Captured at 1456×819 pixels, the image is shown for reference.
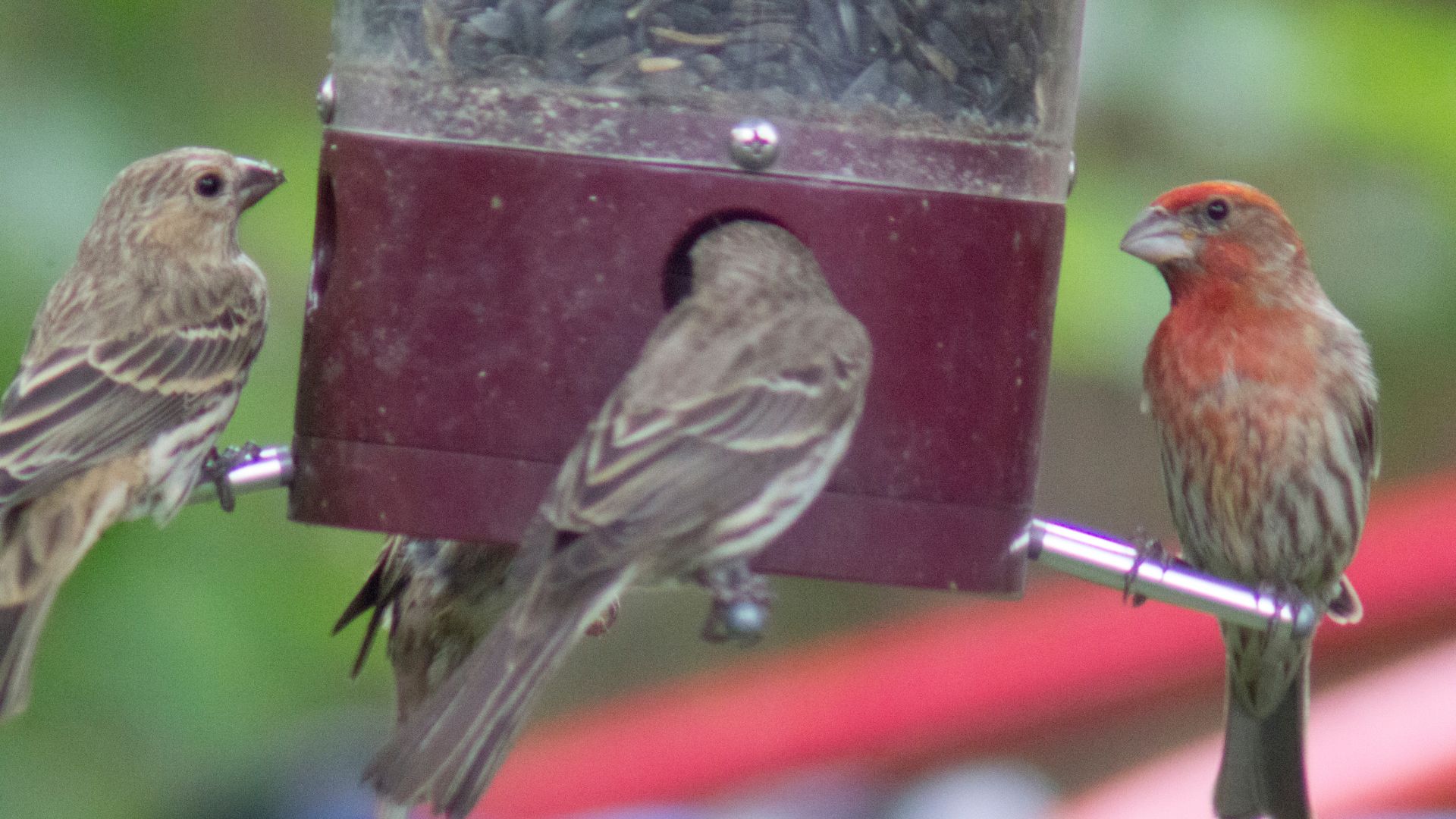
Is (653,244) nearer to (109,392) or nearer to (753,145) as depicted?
(753,145)

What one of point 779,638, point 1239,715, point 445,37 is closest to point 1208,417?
point 1239,715

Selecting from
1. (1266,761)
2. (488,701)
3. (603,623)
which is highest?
(488,701)

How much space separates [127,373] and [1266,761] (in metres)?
3.41

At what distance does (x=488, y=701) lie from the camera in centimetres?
339

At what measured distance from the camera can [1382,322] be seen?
22.9ft

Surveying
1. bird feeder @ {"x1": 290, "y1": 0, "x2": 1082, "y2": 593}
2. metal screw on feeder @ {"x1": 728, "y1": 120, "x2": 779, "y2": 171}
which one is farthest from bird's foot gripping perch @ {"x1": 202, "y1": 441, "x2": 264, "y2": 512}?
metal screw on feeder @ {"x1": 728, "y1": 120, "x2": 779, "y2": 171}

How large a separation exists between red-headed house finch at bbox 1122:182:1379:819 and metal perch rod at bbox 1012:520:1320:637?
174 centimetres

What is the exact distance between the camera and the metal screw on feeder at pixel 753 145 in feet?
13.3

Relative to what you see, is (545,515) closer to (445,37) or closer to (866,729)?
(445,37)

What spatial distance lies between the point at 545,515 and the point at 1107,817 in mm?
3339

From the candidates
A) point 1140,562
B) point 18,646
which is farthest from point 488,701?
point 18,646

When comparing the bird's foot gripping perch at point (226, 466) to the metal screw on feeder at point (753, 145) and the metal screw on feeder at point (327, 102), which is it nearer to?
the metal screw on feeder at point (327, 102)

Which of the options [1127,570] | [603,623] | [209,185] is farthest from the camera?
[209,185]

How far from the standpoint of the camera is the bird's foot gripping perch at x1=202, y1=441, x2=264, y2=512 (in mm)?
4516
